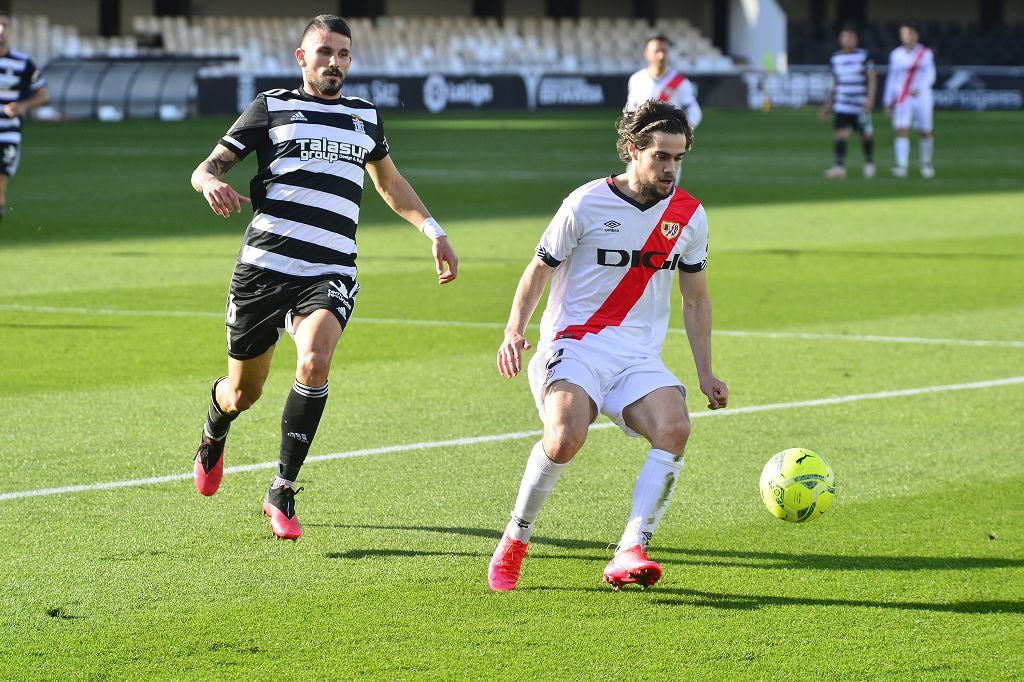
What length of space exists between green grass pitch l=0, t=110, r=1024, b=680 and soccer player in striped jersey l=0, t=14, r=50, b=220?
145cm

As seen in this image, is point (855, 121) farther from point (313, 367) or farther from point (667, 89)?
point (313, 367)

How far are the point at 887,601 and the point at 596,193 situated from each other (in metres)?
1.73

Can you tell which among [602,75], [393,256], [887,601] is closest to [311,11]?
[602,75]

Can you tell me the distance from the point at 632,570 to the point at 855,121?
68.3 feet

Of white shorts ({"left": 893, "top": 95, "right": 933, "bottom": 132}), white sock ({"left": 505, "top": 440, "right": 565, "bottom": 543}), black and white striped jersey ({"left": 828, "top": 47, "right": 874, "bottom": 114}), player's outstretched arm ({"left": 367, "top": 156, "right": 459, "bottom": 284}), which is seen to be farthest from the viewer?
white shorts ({"left": 893, "top": 95, "right": 933, "bottom": 132})

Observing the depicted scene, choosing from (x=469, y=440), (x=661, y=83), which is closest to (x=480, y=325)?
(x=469, y=440)

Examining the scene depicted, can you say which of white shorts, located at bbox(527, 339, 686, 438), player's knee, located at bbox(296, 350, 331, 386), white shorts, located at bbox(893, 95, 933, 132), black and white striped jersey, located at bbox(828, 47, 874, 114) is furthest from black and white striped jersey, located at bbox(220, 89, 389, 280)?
white shorts, located at bbox(893, 95, 933, 132)

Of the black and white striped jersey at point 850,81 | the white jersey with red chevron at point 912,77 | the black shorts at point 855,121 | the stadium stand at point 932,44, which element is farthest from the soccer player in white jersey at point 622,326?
the stadium stand at point 932,44

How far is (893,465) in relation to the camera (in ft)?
23.6

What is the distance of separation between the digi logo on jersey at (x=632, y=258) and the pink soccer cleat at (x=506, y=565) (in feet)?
3.48

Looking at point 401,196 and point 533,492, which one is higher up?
point 401,196

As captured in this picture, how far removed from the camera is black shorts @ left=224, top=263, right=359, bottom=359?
6.14 meters

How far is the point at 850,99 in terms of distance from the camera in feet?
82.9

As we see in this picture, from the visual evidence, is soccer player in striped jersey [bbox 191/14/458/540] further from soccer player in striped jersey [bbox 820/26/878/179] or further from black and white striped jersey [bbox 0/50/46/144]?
soccer player in striped jersey [bbox 820/26/878/179]
